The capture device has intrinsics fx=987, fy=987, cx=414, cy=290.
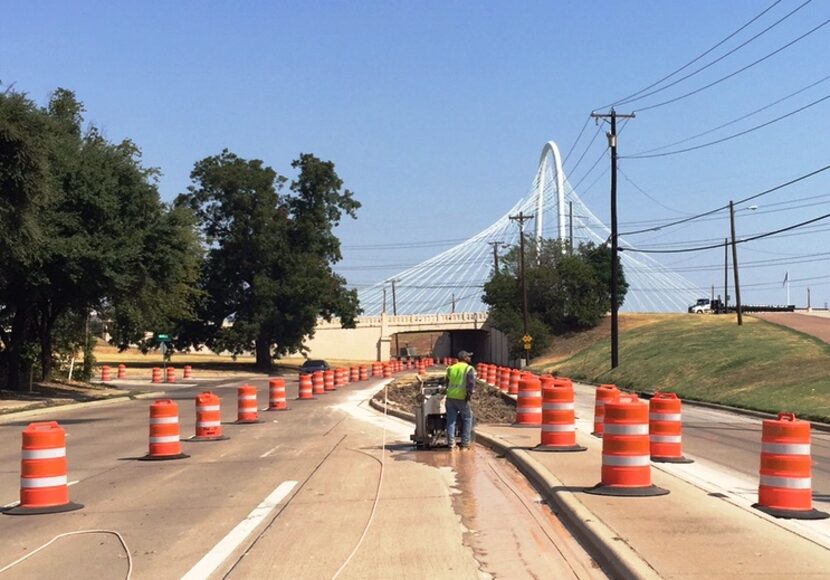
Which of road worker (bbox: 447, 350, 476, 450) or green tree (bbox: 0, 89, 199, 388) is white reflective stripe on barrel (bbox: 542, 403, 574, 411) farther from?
green tree (bbox: 0, 89, 199, 388)

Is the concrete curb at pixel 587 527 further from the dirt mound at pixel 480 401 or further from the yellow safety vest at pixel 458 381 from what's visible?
the dirt mound at pixel 480 401

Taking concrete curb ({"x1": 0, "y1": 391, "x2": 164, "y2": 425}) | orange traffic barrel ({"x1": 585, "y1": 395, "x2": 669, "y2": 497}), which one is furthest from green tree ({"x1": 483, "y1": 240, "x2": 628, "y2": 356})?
orange traffic barrel ({"x1": 585, "y1": 395, "x2": 669, "y2": 497})

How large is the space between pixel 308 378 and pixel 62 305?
1058 centimetres

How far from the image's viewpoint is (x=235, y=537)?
9586 mm

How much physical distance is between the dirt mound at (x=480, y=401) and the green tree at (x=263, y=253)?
31.3m

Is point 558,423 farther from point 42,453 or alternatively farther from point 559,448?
point 42,453

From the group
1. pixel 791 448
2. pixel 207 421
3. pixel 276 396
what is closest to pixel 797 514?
pixel 791 448

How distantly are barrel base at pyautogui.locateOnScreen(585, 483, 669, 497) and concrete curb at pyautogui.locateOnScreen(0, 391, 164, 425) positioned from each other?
70.1 feet

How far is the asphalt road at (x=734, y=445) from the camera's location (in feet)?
46.4

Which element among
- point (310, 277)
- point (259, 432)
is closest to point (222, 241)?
point (310, 277)

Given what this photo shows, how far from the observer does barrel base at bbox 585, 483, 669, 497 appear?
10.9m

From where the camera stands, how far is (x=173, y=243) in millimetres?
37406

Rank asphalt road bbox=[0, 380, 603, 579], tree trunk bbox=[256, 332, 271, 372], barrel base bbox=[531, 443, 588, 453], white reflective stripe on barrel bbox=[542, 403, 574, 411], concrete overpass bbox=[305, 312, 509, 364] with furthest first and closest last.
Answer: concrete overpass bbox=[305, 312, 509, 364] → tree trunk bbox=[256, 332, 271, 372] → white reflective stripe on barrel bbox=[542, 403, 574, 411] → barrel base bbox=[531, 443, 588, 453] → asphalt road bbox=[0, 380, 603, 579]

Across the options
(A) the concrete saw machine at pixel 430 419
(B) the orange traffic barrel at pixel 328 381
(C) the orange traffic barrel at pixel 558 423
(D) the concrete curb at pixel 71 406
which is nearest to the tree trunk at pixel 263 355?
(D) the concrete curb at pixel 71 406
